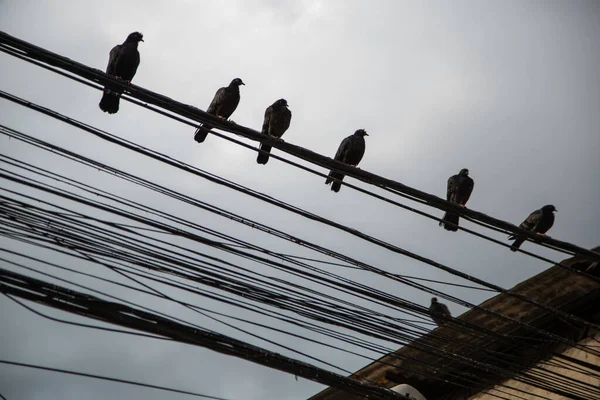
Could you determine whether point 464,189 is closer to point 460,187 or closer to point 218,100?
point 460,187

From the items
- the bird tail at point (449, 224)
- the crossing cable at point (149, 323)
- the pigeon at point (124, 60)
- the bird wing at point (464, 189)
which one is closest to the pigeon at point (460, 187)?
the bird wing at point (464, 189)

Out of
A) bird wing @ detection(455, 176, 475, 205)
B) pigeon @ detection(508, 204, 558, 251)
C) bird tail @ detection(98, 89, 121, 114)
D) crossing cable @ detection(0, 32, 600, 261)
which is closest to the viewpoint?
crossing cable @ detection(0, 32, 600, 261)

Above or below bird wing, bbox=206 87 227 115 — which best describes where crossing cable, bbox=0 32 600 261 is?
below

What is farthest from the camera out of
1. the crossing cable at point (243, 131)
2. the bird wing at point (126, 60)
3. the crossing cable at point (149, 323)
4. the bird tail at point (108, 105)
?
the bird wing at point (126, 60)

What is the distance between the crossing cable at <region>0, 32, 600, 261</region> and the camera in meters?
4.07

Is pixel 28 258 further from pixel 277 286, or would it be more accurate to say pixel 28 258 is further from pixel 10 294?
pixel 277 286

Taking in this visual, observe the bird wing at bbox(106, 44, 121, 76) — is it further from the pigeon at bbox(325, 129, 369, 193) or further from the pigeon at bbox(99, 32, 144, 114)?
the pigeon at bbox(325, 129, 369, 193)

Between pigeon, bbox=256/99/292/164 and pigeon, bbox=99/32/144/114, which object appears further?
pigeon, bbox=256/99/292/164

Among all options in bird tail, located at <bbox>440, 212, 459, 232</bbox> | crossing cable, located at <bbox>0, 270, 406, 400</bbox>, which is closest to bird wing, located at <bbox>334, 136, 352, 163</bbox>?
bird tail, located at <bbox>440, 212, 459, 232</bbox>

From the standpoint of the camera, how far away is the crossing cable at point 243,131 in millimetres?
4074

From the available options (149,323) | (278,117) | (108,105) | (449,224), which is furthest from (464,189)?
(149,323)

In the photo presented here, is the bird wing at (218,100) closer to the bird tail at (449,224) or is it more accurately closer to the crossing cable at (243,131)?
the bird tail at (449,224)

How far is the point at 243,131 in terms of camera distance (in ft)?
15.6

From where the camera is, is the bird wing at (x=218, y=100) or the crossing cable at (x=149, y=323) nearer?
the crossing cable at (x=149, y=323)
